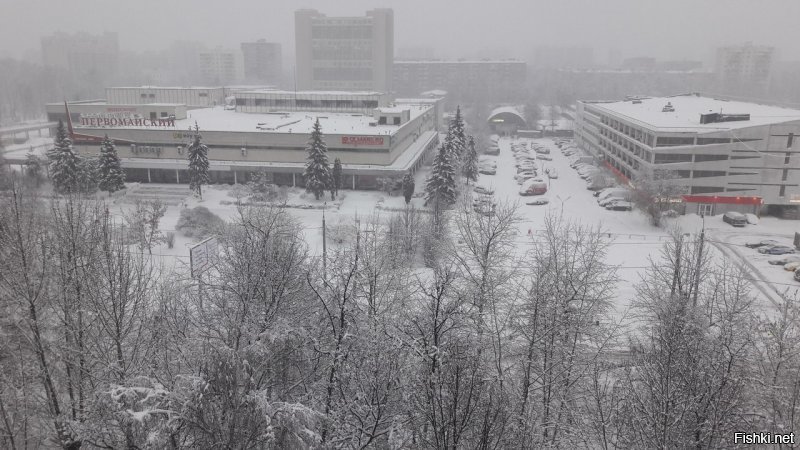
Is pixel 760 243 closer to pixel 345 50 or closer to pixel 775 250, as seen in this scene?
pixel 775 250

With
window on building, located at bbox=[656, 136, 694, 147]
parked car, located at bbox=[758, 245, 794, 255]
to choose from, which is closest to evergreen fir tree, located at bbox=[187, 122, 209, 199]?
window on building, located at bbox=[656, 136, 694, 147]

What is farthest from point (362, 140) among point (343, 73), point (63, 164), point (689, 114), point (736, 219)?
point (343, 73)

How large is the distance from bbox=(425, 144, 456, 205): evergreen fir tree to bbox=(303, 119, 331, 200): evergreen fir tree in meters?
6.81

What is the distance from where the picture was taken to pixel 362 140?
41938 mm

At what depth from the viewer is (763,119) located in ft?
128

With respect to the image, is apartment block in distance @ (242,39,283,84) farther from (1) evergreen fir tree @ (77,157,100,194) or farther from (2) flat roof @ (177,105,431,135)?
(1) evergreen fir tree @ (77,157,100,194)

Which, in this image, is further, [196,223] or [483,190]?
[483,190]

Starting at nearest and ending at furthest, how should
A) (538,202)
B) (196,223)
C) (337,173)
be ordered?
1. (196,223)
2. (538,202)
3. (337,173)

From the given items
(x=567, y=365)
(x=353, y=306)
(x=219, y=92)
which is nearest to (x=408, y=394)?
(x=353, y=306)

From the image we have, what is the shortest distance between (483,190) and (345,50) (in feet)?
234

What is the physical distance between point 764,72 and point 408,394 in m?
148

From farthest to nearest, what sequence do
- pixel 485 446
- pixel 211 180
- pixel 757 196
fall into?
Answer: pixel 211 180 < pixel 757 196 < pixel 485 446

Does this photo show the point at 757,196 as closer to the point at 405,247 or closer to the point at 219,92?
the point at 405,247

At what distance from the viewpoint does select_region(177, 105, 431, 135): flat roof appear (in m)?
43.8
